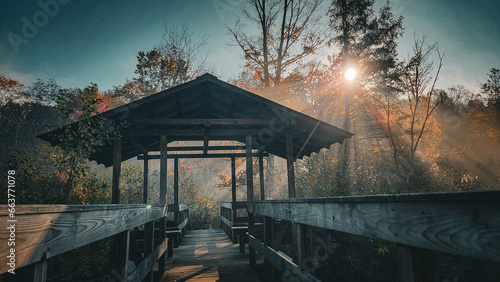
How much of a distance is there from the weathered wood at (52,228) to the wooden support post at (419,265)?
1728 mm

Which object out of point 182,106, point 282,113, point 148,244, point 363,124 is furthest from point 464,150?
point 148,244

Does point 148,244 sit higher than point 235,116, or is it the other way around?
point 235,116

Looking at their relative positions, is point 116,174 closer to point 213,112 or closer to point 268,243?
point 213,112

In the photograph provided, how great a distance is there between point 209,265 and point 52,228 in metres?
5.36

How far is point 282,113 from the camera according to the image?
7.20 meters

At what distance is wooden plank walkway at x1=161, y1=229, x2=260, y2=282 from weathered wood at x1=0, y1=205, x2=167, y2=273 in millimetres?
3553

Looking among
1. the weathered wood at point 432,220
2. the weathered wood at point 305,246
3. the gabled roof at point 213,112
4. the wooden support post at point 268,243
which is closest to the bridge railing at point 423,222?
the weathered wood at point 432,220

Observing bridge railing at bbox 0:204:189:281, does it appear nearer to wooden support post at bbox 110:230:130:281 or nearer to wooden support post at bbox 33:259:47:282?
wooden support post at bbox 33:259:47:282

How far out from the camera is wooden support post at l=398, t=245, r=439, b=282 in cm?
124

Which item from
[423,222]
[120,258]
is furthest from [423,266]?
[120,258]

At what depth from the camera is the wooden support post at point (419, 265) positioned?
1237 millimetres

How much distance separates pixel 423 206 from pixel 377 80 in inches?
A: 691

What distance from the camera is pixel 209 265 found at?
6078 millimetres

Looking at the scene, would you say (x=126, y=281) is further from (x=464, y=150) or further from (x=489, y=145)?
(x=489, y=145)
